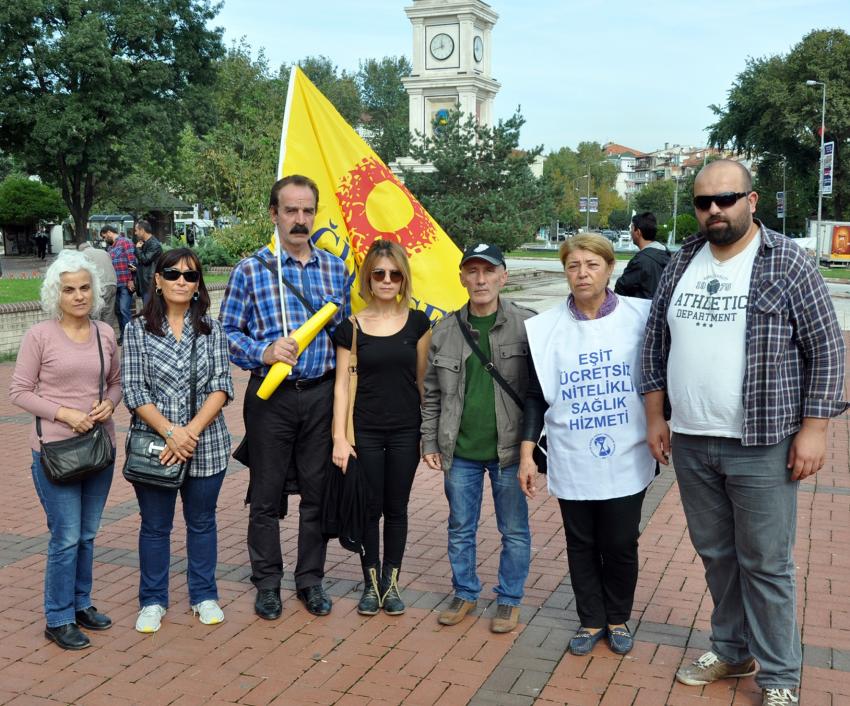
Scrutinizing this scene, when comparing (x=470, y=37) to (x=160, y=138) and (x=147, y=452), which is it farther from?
(x=147, y=452)

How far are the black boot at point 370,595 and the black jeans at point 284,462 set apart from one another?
248 mm

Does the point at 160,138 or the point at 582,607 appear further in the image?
the point at 160,138

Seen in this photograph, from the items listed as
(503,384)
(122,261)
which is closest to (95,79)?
(122,261)

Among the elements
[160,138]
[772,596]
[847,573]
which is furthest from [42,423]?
[160,138]

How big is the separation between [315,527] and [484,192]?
20209 millimetres

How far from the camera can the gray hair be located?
413cm

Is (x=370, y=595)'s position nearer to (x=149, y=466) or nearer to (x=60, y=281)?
(x=149, y=466)

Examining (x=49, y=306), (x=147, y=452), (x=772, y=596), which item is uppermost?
(x=49, y=306)

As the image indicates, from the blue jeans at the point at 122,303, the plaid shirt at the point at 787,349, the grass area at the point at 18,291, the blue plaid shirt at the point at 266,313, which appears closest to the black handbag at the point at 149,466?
the blue plaid shirt at the point at 266,313

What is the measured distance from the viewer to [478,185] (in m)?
24.1

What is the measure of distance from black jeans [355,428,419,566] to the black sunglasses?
1.70 metres

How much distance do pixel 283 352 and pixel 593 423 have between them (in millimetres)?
1391

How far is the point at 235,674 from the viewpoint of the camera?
3.97 metres

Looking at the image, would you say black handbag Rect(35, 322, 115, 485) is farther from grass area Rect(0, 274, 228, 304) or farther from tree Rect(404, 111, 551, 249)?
tree Rect(404, 111, 551, 249)
